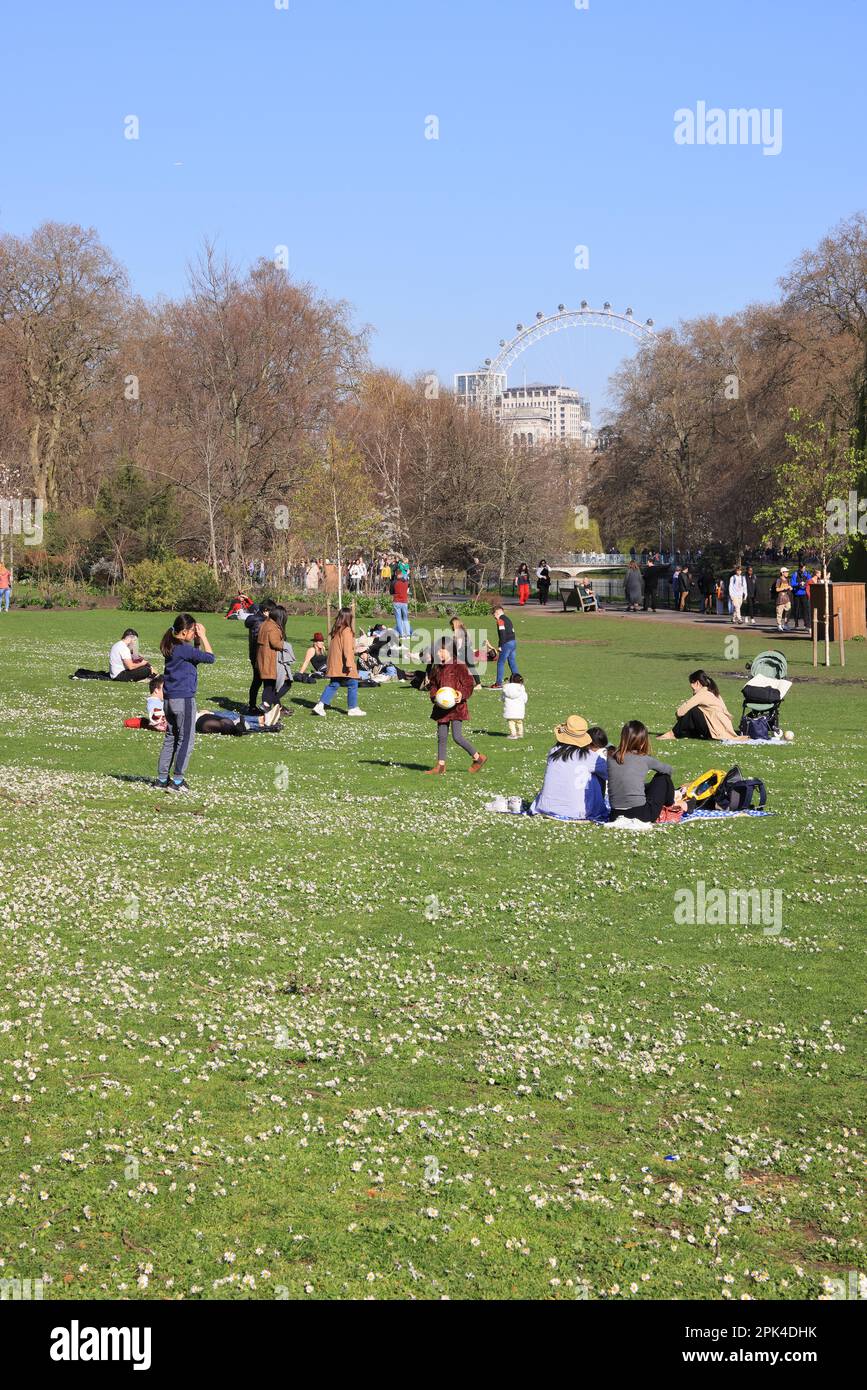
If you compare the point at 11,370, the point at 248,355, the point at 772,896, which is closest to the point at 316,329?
the point at 248,355

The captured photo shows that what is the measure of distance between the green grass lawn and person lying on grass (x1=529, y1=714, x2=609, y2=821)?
687mm

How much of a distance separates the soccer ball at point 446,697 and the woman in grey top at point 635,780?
3.46m

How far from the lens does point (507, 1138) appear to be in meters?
7.68

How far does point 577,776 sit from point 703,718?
6.14 m

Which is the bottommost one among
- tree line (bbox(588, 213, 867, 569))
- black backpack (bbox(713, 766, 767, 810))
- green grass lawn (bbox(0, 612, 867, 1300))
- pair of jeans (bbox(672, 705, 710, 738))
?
green grass lawn (bbox(0, 612, 867, 1300))

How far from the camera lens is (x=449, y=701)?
1941cm

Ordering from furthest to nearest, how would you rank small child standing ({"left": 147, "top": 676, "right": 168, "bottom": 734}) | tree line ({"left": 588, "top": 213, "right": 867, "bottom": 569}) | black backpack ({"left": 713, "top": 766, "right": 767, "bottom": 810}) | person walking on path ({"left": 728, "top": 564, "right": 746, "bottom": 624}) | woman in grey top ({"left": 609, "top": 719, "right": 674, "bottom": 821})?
tree line ({"left": 588, "top": 213, "right": 867, "bottom": 569}), person walking on path ({"left": 728, "top": 564, "right": 746, "bottom": 624}), small child standing ({"left": 147, "top": 676, "right": 168, "bottom": 734}), black backpack ({"left": 713, "top": 766, "right": 767, "bottom": 810}), woman in grey top ({"left": 609, "top": 719, "right": 674, "bottom": 821})

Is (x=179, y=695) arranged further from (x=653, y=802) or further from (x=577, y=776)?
(x=653, y=802)

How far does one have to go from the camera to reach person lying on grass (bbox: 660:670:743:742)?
21953 mm

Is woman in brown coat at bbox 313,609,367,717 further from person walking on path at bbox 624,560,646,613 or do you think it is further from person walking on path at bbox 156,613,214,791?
person walking on path at bbox 624,560,646,613

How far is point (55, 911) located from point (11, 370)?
62.5m

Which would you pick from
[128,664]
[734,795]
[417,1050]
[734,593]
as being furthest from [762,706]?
[734,593]

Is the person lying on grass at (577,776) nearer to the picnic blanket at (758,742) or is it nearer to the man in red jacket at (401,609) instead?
the picnic blanket at (758,742)

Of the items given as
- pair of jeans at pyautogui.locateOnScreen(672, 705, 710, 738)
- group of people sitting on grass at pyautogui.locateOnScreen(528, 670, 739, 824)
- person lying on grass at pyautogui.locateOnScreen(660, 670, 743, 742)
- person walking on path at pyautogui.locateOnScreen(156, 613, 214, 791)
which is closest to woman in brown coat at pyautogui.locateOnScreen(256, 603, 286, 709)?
person walking on path at pyautogui.locateOnScreen(156, 613, 214, 791)
